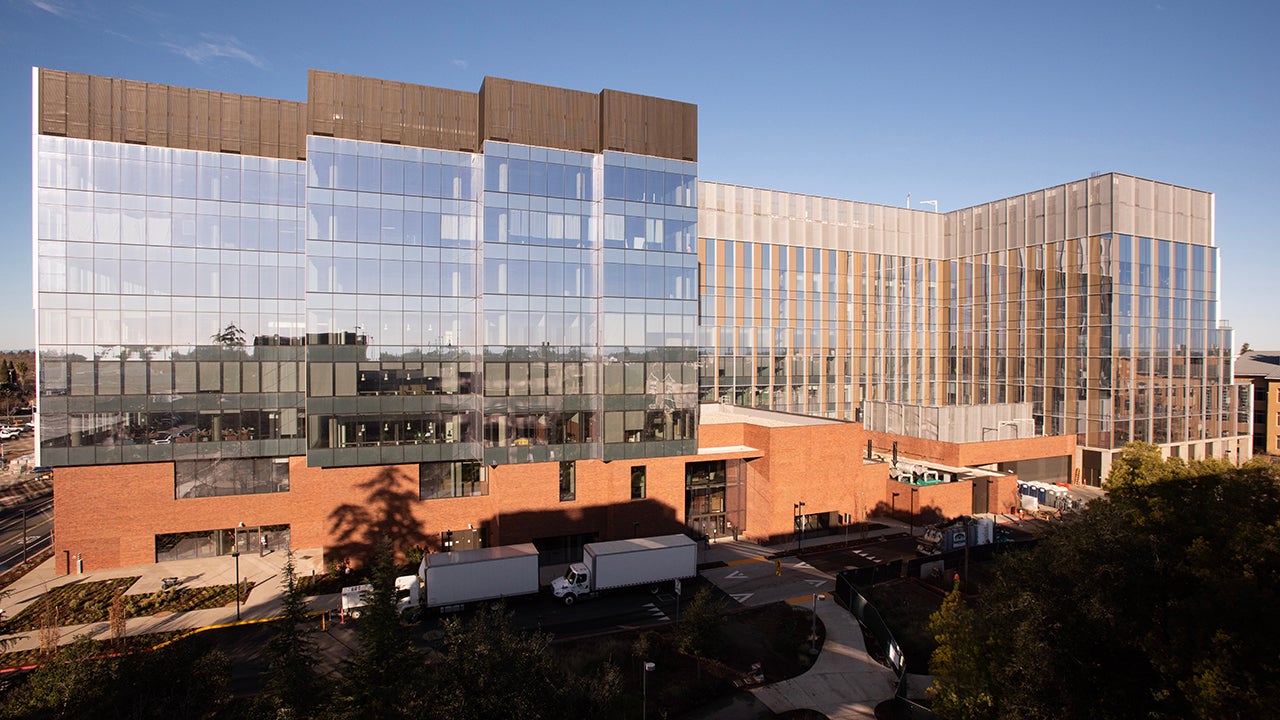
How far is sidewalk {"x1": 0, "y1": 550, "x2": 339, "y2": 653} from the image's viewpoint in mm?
29484

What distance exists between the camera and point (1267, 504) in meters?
18.3

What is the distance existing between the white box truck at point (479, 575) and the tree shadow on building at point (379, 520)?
25.5 feet

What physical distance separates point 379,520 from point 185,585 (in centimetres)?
1078

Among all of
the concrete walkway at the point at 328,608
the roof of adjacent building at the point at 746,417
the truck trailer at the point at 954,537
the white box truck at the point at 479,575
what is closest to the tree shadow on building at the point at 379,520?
the concrete walkway at the point at 328,608

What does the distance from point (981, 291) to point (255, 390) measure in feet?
237

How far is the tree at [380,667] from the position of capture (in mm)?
16719

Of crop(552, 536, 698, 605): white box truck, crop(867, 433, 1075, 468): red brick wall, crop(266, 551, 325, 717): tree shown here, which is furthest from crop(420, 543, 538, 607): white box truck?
crop(867, 433, 1075, 468): red brick wall

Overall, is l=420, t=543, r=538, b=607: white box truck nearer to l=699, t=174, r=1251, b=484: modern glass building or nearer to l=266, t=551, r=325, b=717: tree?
l=266, t=551, r=325, b=717: tree

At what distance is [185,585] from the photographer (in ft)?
115

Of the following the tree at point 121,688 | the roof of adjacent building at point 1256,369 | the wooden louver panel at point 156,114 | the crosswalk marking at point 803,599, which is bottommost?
the crosswalk marking at point 803,599

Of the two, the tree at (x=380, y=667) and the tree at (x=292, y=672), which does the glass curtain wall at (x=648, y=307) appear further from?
the tree at (x=292, y=672)

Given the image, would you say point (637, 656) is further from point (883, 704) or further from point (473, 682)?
point (473, 682)

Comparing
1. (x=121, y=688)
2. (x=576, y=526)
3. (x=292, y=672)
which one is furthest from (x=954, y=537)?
(x=121, y=688)

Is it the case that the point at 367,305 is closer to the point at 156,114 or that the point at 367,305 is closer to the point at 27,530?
the point at 156,114
